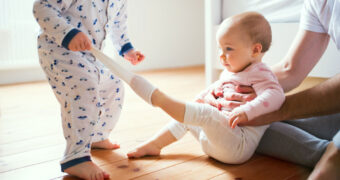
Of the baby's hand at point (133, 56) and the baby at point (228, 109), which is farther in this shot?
the baby's hand at point (133, 56)

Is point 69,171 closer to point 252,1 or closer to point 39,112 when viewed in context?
point 39,112

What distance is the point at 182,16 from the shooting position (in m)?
3.46

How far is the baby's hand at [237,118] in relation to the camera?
91cm

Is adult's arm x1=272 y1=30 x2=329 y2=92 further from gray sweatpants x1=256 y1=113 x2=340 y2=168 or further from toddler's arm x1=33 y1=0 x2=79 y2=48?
toddler's arm x1=33 y1=0 x2=79 y2=48

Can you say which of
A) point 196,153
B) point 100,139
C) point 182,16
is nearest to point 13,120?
point 100,139

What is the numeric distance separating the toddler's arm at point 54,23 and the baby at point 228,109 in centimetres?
14

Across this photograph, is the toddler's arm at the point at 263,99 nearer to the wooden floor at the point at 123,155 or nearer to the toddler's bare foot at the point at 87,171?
the wooden floor at the point at 123,155

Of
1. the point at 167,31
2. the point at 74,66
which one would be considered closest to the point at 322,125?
the point at 74,66

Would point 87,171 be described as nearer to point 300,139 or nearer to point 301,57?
point 300,139

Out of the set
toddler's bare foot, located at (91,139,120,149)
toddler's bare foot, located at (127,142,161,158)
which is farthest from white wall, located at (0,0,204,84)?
toddler's bare foot, located at (127,142,161,158)

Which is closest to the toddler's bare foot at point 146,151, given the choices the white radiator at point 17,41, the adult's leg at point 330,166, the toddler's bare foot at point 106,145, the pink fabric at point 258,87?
the toddler's bare foot at point 106,145

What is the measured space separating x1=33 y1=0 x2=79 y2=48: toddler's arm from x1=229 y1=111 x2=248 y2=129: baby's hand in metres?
0.46

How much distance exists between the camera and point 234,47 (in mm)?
1000

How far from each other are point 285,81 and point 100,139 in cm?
65
